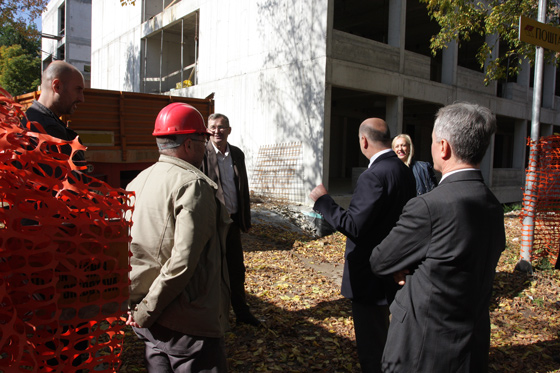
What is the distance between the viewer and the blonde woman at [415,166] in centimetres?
514

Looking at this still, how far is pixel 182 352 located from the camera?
1.97 metres

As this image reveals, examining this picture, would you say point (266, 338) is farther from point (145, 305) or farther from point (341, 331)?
point (145, 305)

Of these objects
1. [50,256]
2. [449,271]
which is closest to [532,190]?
[449,271]

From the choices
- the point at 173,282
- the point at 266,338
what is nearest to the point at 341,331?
the point at 266,338

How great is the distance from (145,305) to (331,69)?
9.42m

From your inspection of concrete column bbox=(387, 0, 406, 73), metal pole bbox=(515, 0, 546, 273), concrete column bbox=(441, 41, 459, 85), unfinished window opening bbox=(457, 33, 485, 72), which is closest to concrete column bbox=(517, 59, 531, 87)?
unfinished window opening bbox=(457, 33, 485, 72)

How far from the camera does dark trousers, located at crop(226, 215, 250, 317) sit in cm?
423

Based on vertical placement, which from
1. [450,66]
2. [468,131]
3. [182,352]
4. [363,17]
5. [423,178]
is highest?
[363,17]

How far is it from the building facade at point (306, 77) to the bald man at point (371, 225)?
761 cm

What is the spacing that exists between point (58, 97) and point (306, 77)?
8.66m

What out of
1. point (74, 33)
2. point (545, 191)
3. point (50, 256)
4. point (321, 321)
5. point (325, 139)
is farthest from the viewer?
point (74, 33)

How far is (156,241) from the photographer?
1.99m

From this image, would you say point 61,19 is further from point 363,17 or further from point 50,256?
point 50,256

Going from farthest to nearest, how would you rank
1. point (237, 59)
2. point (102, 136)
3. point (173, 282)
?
point (237, 59) < point (102, 136) < point (173, 282)
